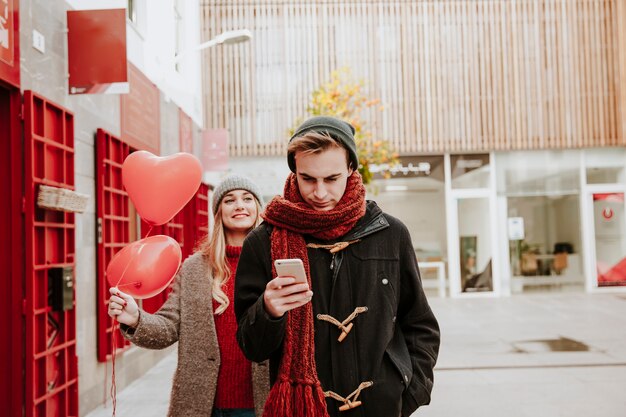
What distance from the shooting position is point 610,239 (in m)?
16.4

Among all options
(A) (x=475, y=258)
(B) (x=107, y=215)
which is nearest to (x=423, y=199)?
(A) (x=475, y=258)

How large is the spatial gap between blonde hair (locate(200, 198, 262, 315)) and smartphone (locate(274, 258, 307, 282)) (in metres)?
1.37

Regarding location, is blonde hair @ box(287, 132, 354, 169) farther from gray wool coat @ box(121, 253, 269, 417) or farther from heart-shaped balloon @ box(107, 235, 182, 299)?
heart-shaped balloon @ box(107, 235, 182, 299)

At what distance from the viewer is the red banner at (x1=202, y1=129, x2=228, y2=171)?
41.6 feet

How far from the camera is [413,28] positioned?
16359 millimetres

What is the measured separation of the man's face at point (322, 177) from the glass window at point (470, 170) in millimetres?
14831

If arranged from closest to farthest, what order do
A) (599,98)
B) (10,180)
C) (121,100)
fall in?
(10,180) → (121,100) → (599,98)

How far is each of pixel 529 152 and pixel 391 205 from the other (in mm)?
3599

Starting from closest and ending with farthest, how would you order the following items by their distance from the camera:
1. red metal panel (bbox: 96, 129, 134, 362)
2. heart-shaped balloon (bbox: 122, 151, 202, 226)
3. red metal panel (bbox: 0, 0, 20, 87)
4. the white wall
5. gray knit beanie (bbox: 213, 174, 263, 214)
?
heart-shaped balloon (bbox: 122, 151, 202, 226) < gray knit beanie (bbox: 213, 174, 263, 214) < red metal panel (bbox: 0, 0, 20, 87) < red metal panel (bbox: 96, 129, 134, 362) < the white wall

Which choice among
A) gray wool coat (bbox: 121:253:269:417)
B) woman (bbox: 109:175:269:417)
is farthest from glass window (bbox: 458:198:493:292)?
gray wool coat (bbox: 121:253:269:417)

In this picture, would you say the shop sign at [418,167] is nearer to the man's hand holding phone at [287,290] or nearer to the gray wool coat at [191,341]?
the gray wool coat at [191,341]

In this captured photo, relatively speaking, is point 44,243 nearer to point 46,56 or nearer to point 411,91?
point 46,56

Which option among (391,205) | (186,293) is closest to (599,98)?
(391,205)

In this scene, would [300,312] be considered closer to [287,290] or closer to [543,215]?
[287,290]
